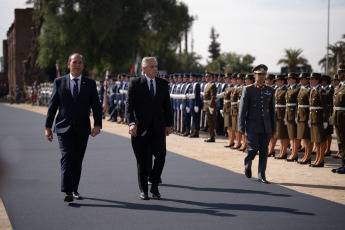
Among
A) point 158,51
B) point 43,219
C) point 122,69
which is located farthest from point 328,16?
point 43,219

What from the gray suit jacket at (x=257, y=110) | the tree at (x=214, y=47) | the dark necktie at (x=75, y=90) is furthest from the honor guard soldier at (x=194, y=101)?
the tree at (x=214, y=47)

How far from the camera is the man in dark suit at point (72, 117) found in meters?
7.55

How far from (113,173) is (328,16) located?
49.0 m

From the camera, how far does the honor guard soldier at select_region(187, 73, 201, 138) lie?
18562 mm

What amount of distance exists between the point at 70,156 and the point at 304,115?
593 centimetres

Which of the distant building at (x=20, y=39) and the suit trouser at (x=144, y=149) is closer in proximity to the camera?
the suit trouser at (x=144, y=149)

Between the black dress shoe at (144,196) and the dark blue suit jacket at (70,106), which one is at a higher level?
the dark blue suit jacket at (70,106)

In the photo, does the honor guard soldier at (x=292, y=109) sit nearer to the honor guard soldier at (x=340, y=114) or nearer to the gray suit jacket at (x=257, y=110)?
the honor guard soldier at (x=340, y=114)

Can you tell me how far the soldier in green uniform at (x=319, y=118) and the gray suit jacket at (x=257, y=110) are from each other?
6.73ft

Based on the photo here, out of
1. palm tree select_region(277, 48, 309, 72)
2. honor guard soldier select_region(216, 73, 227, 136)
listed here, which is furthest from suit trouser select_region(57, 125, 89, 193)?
palm tree select_region(277, 48, 309, 72)

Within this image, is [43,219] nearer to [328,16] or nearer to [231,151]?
[231,151]

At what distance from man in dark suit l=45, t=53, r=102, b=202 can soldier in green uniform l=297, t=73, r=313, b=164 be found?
5.41 metres

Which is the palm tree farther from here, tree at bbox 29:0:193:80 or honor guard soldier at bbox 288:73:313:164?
honor guard soldier at bbox 288:73:313:164

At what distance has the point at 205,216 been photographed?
6.70 m
